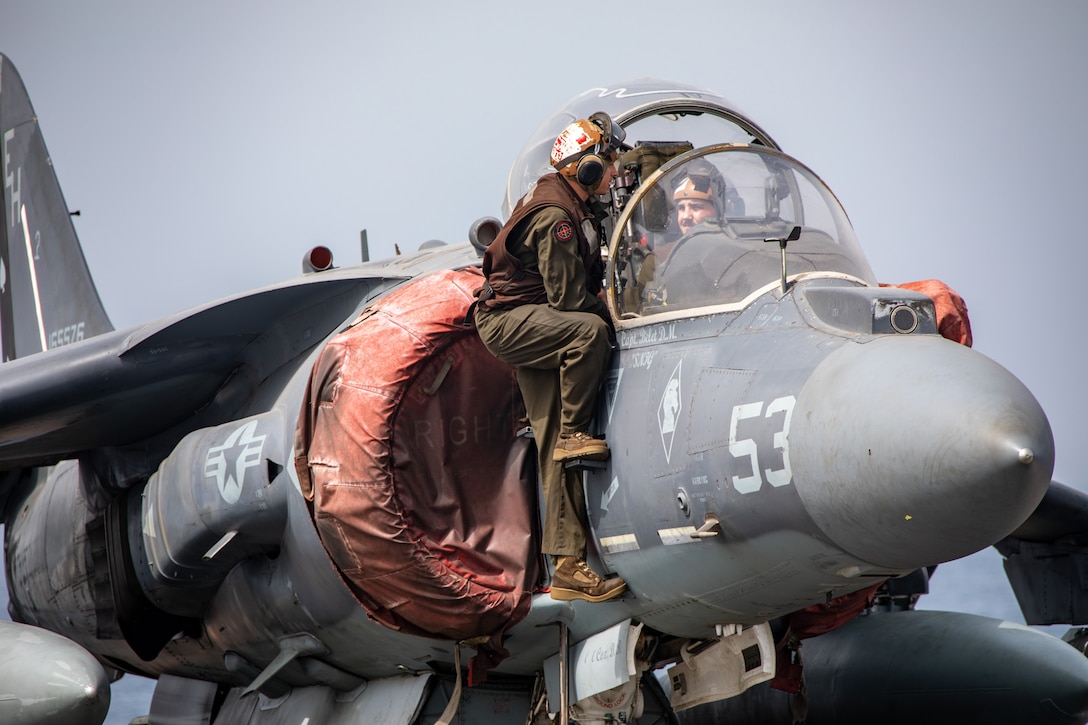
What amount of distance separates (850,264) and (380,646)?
2376mm

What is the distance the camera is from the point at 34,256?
967 cm

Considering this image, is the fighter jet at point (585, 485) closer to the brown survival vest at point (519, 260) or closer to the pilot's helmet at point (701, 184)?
the pilot's helmet at point (701, 184)

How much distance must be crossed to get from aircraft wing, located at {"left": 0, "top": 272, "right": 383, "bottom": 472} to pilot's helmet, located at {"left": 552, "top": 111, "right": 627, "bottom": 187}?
1337 millimetres

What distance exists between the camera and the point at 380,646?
532 cm

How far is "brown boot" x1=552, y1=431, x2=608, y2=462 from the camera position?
4.48 m

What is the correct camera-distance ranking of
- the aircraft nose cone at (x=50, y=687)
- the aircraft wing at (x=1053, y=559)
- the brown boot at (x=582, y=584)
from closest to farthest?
the brown boot at (x=582, y=584) < the aircraft nose cone at (x=50, y=687) < the aircraft wing at (x=1053, y=559)

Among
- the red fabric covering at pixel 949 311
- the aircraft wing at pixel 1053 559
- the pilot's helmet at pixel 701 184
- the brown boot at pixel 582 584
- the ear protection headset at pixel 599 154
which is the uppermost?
the ear protection headset at pixel 599 154

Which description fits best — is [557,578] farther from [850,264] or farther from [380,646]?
[850,264]

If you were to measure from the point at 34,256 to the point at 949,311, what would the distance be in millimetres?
7167

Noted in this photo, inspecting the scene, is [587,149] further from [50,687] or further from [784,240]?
[50,687]

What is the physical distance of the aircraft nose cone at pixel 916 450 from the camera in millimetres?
3229

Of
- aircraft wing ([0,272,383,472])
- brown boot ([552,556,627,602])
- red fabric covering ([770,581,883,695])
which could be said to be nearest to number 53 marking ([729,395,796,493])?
brown boot ([552,556,627,602])

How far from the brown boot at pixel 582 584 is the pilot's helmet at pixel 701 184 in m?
1.33

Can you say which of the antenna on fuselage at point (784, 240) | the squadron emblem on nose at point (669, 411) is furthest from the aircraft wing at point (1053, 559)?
the squadron emblem on nose at point (669, 411)
